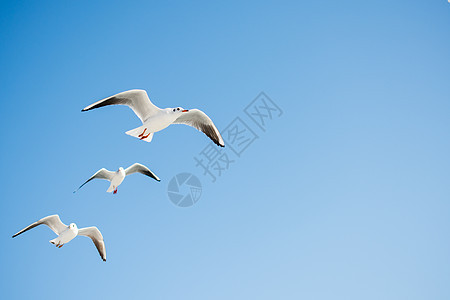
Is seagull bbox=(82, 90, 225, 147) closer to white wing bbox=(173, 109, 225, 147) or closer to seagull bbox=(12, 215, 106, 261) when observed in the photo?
white wing bbox=(173, 109, 225, 147)

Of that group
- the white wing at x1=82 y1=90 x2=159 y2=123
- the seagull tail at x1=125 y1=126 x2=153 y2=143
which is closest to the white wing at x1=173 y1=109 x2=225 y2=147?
the white wing at x1=82 y1=90 x2=159 y2=123

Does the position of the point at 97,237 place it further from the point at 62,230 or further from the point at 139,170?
the point at 139,170

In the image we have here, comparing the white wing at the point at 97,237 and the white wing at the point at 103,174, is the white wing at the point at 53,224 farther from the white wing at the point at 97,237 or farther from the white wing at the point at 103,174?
the white wing at the point at 103,174

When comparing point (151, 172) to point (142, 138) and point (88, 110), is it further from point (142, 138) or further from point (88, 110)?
point (88, 110)

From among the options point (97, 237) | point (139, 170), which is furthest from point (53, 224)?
point (139, 170)

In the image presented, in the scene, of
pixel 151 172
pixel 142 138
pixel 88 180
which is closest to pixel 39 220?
Answer: pixel 88 180

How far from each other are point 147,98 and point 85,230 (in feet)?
21.9

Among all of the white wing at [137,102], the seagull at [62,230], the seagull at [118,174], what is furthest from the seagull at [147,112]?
the seagull at [62,230]

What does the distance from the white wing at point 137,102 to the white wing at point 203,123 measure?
0.93 m

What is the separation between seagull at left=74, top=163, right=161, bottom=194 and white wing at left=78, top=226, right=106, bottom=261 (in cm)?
187

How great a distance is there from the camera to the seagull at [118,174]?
12.7m

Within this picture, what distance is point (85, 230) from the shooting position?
13.4m

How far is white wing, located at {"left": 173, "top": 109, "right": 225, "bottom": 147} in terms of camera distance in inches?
393

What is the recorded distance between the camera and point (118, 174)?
1263 cm
